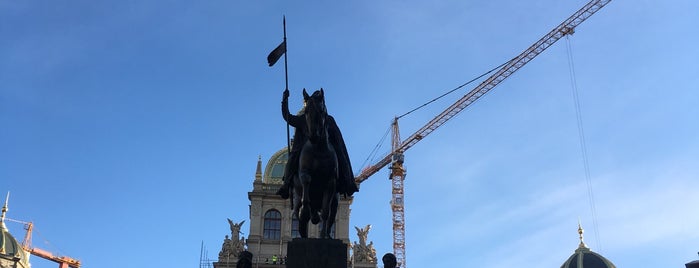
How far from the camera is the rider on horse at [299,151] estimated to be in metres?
17.4

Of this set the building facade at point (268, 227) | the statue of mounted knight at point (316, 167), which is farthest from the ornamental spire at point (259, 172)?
the statue of mounted knight at point (316, 167)

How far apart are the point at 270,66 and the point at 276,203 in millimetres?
57540

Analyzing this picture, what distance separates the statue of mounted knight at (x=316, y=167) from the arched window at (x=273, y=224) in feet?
192

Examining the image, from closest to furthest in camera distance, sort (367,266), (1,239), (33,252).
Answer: (367,266) < (1,239) < (33,252)

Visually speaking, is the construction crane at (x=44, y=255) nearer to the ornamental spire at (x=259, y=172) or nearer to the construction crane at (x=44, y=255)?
the construction crane at (x=44, y=255)

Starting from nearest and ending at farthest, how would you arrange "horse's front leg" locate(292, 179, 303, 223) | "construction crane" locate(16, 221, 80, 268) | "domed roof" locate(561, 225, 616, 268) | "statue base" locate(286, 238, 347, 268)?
"statue base" locate(286, 238, 347, 268)
"horse's front leg" locate(292, 179, 303, 223)
"domed roof" locate(561, 225, 616, 268)
"construction crane" locate(16, 221, 80, 268)

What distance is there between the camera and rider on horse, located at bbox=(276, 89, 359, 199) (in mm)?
17359

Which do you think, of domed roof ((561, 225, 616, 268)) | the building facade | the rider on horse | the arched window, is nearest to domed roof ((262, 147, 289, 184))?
the building facade

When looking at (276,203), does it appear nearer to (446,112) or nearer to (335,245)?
(446,112)

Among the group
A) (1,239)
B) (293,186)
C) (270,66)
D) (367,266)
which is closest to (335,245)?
(293,186)

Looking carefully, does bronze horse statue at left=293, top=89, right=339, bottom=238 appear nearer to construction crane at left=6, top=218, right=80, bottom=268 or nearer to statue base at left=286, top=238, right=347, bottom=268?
statue base at left=286, top=238, right=347, bottom=268

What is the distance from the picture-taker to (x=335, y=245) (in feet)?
51.9

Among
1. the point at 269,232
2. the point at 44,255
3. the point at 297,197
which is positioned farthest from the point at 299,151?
the point at 44,255

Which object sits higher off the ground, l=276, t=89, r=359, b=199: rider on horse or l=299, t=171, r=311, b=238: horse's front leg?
l=276, t=89, r=359, b=199: rider on horse
